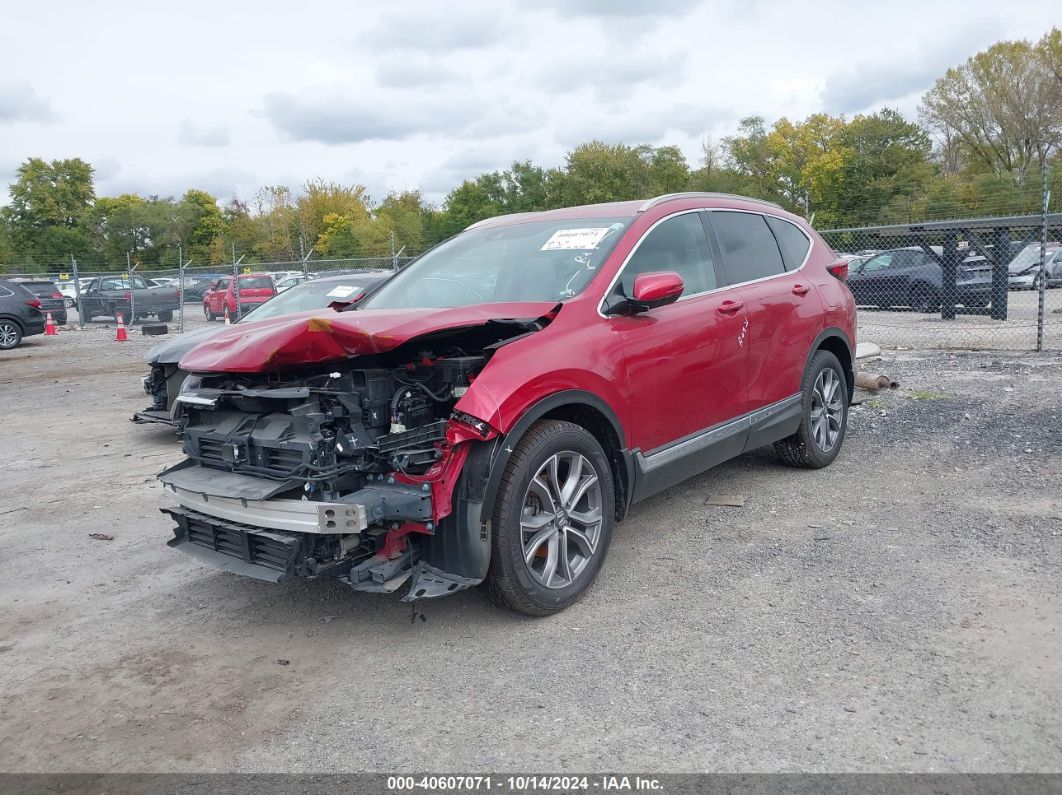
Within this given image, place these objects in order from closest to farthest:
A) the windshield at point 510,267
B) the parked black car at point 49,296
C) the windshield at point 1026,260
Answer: the windshield at point 510,267 → the windshield at point 1026,260 → the parked black car at point 49,296

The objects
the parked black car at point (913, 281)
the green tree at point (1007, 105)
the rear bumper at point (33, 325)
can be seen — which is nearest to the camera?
the parked black car at point (913, 281)

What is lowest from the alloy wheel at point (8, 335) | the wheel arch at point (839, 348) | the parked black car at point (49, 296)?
the wheel arch at point (839, 348)

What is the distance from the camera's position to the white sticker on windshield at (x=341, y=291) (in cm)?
855

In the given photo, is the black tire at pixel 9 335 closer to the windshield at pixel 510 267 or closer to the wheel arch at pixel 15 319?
the wheel arch at pixel 15 319

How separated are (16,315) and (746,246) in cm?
1957

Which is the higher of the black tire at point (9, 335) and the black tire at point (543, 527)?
the black tire at point (9, 335)

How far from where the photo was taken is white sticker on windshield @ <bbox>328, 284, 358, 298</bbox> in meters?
8.55

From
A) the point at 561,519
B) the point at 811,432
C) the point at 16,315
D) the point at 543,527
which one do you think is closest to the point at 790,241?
the point at 811,432

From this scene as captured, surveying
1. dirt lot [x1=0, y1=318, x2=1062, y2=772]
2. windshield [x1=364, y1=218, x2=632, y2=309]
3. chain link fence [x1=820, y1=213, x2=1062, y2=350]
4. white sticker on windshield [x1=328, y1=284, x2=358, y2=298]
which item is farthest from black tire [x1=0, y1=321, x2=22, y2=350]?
windshield [x1=364, y1=218, x2=632, y2=309]

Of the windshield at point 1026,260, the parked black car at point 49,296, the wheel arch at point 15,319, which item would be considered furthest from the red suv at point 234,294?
the windshield at point 1026,260

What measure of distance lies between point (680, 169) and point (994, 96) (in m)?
20.3

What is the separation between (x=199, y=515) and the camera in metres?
3.87

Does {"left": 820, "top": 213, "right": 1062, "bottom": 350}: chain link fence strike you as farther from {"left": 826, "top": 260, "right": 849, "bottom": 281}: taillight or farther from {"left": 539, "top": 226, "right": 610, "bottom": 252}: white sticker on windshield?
{"left": 539, "top": 226, "right": 610, "bottom": 252}: white sticker on windshield

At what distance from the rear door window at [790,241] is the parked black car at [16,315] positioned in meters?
19.4
